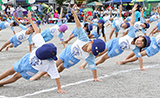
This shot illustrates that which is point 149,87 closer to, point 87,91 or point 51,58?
point 87,91

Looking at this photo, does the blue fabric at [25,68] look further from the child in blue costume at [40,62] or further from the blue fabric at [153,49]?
the blue fabric at [153,49]

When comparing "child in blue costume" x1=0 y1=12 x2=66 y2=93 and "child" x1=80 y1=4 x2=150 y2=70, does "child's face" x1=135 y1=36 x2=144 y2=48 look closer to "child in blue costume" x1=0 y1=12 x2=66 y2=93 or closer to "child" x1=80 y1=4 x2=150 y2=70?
"child" x1=80 y1=4 x2=150 y2=70

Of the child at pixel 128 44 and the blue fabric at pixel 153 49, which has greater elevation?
the child at pixel 128 44

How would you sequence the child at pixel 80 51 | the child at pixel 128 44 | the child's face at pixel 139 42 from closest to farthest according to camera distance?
1. the child at pixel 80 51
2. the child's face at pixel 139 42
3. the child at pixel 128 44

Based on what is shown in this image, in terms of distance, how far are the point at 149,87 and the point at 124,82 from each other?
514mm

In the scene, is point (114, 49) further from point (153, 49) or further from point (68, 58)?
point (68, 58)

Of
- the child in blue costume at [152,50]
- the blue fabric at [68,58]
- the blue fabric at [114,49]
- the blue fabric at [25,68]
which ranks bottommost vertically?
the child in blue costume at [152,50]

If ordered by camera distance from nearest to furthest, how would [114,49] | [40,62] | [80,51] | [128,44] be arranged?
[40,62] → [80,51] → [128,44] → [114,49]

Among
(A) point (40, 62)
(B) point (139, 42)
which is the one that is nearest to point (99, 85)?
(A) point (40, 62)

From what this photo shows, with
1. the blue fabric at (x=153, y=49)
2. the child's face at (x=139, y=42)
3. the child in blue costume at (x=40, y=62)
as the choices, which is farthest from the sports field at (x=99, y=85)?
the child's face at (x=139, y=42)

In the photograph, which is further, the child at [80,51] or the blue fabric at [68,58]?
the blue fabric at [68,58]

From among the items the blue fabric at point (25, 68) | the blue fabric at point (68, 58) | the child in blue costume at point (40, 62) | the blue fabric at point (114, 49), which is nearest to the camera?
the child in blue costume at point (40, 62)

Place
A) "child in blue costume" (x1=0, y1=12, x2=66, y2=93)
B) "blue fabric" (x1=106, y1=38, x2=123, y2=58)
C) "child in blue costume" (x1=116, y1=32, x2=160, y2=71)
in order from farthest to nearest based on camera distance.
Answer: "child in blue costume" (x1=116, y1=32, x2=160, y2=71)
"blue fabric" (x1=106, y1=38, x2=123, y2=58)
"child in blue costume" (x1=0, y1=12, x2=66, y2=93)

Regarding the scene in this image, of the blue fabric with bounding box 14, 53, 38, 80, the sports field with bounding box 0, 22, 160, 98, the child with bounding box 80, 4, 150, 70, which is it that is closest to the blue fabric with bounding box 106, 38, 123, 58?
the child with bounding box 80, 4, 150, 70
